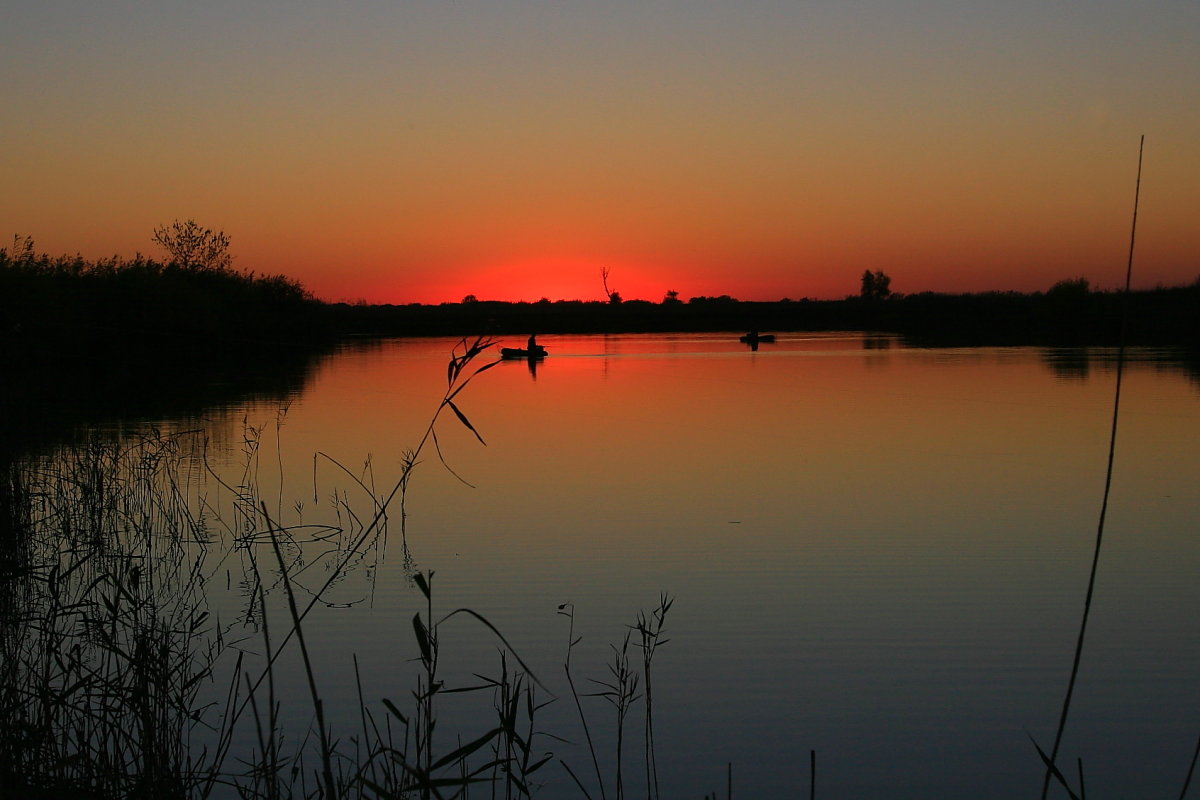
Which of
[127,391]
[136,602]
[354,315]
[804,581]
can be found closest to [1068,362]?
[127,391]

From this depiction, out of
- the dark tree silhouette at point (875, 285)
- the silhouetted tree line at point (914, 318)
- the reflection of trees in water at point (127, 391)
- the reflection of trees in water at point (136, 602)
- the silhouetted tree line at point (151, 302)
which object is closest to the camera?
the reflection of trees in water at point (136, 602)

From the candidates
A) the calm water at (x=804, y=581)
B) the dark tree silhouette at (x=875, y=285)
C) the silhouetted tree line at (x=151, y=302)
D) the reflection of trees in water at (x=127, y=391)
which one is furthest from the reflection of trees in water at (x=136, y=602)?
the dark tree silhouette at (x=875, y=285)

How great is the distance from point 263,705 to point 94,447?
5.17 metres

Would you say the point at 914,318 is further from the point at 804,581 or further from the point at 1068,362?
the point at 804,581

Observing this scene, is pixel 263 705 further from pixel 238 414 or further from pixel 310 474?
pixel 238 414

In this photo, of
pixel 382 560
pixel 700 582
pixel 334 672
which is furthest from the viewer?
pixel 382 560

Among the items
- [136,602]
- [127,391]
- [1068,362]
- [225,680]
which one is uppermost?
[136,602]

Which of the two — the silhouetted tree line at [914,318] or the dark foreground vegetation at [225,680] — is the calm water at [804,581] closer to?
the dark foreground vegetation at [225,680]

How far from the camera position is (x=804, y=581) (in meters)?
8.38

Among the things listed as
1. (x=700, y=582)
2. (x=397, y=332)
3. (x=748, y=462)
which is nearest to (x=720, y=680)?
(x=700, y=582)

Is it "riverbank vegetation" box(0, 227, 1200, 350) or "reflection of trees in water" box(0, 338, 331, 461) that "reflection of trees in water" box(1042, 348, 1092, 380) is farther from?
"reflection of trees in water" box(0, 338, 331, 461)

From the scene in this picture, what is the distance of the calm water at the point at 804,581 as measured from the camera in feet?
17.6

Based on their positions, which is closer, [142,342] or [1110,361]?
[1110,361]

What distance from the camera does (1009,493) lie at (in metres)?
12.1
